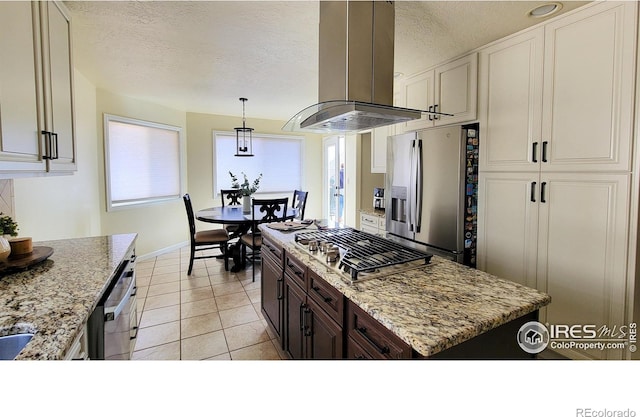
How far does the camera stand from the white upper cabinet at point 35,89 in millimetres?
1210

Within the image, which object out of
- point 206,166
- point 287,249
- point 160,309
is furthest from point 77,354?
point 206,166

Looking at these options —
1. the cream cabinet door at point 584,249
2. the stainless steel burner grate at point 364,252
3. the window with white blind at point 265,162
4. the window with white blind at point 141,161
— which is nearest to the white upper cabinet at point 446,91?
the cream cabinet door at point 584,249

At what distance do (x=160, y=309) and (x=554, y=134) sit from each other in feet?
11.8

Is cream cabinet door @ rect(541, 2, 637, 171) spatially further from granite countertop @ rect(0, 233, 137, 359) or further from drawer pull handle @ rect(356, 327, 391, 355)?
granite countertop @ rect(0, 233, 137, 359)

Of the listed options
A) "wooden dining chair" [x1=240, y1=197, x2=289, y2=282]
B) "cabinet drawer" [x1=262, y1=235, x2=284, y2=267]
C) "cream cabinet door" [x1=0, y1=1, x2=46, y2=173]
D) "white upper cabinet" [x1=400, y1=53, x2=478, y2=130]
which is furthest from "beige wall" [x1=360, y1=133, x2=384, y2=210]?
"cream cabinet door" [x1=0, y1=1, x2=46, y2=173]

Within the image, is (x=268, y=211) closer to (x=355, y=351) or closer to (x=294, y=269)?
(x=294, y=269)

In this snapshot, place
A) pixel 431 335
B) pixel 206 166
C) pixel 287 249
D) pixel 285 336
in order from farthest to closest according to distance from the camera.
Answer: pixel 206 166 < pixel 285 336 < pixel 287 249 < pixel 431 335

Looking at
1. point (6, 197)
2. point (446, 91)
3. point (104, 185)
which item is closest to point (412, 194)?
point (446, 91)

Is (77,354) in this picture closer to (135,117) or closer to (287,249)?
(287,249)

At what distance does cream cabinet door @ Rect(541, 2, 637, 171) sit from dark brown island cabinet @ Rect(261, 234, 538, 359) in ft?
4.22

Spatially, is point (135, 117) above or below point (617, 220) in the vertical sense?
above

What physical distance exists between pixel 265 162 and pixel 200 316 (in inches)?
146

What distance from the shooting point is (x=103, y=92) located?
380cm
